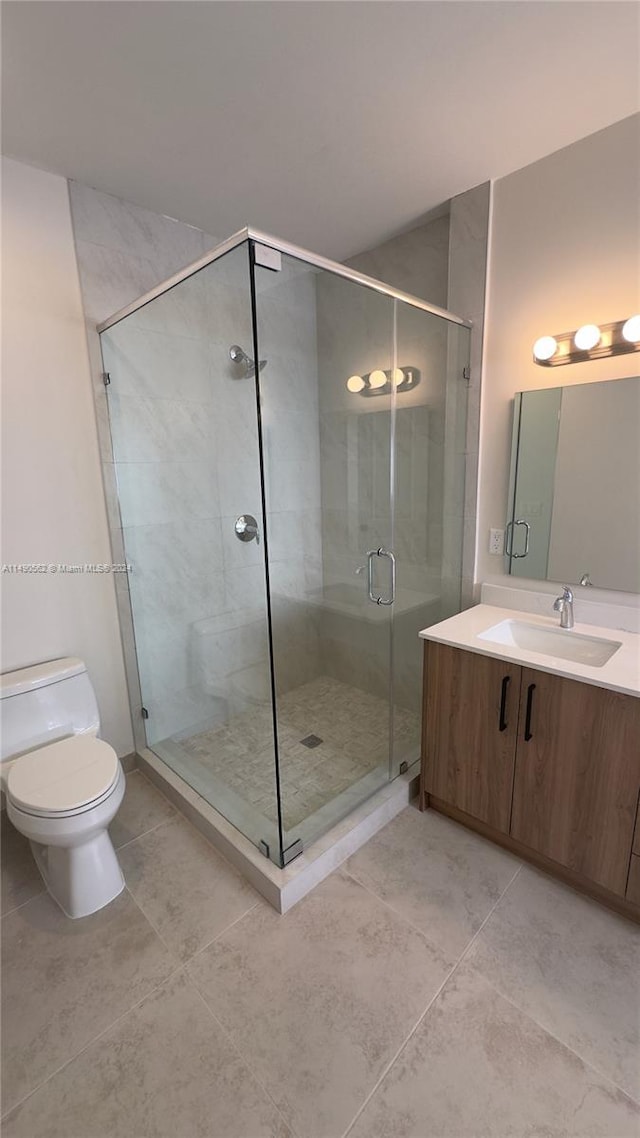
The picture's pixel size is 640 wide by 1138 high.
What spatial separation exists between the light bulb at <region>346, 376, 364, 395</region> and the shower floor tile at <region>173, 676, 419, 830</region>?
1552 millimetres

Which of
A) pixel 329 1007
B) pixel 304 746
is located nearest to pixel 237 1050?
pixel 329 1007

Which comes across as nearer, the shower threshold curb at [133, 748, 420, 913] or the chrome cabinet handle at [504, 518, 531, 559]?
the shower threshold curb at [133, 748, 420, 913]

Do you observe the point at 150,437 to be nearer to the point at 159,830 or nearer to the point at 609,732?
the point at 159,830

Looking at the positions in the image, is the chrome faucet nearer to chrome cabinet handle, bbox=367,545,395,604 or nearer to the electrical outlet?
the electrical outlet

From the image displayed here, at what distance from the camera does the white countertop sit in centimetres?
146

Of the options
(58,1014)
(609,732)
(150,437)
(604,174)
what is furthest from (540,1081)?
(604,174)

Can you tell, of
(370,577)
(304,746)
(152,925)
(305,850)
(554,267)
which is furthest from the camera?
(370,577)

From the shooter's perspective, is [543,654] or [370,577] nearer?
[543,654]

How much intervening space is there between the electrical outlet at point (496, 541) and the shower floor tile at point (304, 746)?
3.05ft

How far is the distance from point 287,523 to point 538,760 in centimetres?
151

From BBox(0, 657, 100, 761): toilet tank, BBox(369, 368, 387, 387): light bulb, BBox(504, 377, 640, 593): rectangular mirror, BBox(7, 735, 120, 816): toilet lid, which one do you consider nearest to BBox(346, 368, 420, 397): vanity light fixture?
BBox(369, 368, 387, 387): light bulb

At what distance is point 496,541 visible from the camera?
2.17 m

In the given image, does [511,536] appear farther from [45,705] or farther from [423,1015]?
[45,705]

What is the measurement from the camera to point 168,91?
56.7 inches
